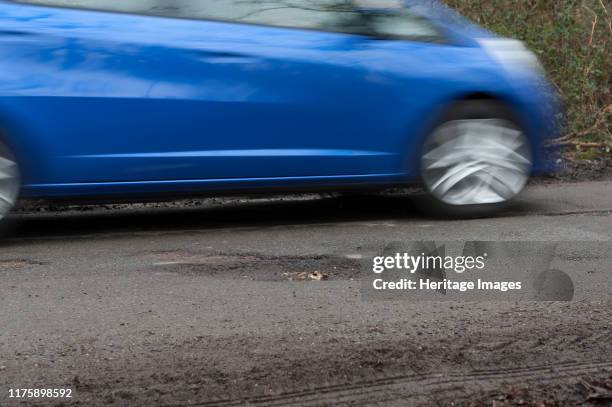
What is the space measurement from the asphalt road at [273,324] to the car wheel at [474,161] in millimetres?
199

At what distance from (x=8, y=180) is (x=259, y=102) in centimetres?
157

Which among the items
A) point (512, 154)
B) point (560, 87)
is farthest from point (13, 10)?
point (560, 87)

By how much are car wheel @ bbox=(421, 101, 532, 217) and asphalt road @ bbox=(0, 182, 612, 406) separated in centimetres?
20

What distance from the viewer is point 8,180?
623 cm

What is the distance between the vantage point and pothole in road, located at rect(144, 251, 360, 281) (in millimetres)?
5414

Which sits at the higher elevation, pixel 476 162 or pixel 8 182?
pixel 8 182

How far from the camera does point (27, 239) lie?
21.4 feet

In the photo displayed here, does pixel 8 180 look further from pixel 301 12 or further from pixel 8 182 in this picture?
pixel 301 12

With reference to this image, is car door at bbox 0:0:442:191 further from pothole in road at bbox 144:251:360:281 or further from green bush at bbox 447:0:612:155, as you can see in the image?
green bush at bbox 447:0:612:155

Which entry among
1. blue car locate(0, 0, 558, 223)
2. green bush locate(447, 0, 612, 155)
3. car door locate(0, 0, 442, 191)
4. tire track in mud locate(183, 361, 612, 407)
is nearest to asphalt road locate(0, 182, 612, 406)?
tire track in mud locate(183, 361, 612, 407)

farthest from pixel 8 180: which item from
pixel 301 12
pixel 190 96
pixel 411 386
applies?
pixel 411 386

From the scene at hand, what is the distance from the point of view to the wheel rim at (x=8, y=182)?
6.21 meters

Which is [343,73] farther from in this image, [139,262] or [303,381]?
[303,381]

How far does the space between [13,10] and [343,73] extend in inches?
79.7
